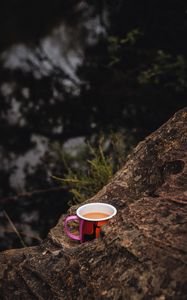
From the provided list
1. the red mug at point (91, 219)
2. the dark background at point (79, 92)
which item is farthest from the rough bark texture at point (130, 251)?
the dark background at point (79, 92)

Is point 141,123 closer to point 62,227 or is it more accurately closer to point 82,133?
point 82,133

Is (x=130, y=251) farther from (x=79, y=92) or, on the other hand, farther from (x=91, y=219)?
(x=79, y=92)

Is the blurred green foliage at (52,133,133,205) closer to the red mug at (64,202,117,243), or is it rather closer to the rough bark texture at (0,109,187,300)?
the rough bark texture at (0,109,187,300)

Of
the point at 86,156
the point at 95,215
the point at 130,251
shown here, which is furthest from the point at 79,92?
the point at 130,251

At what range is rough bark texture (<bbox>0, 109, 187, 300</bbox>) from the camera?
1.59m

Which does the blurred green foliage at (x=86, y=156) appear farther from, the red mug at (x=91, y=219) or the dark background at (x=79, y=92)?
the red mug at (x=91, y=219)

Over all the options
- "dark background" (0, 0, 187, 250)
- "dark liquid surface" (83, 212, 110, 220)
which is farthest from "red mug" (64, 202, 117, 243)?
"dark background" (0, 0, 187, 250)

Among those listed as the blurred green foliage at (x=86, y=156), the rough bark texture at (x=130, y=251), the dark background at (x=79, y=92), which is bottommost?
the rough bark texture at (x=130, y=251)

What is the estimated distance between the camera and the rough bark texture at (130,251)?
1.59 metres

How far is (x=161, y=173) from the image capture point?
2.35 m

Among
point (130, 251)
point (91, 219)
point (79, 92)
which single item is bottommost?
point (130, 251)

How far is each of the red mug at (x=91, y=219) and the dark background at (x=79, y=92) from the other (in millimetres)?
1802

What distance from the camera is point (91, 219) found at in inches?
81.5

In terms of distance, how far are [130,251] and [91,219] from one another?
0.40m
